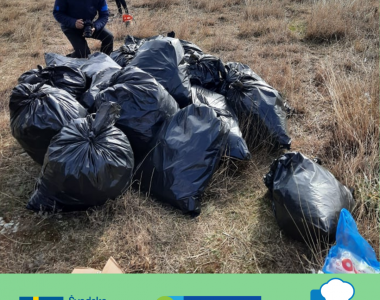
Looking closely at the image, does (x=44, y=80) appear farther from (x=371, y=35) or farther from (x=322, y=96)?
(x=371, y=35)

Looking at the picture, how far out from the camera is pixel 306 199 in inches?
78.7

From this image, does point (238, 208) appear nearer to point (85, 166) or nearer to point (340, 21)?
point (85, 166)

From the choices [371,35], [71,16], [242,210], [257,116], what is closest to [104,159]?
[242,210]

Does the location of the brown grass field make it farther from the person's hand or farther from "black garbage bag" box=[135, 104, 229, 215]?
the person's hand

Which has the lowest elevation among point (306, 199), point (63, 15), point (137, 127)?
point (306, 199)

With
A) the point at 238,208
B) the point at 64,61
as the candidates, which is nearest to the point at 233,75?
the point at 238,208

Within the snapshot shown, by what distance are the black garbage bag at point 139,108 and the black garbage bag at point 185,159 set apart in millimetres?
Result: 91

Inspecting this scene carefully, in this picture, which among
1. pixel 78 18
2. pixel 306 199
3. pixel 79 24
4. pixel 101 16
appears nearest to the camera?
pixel 306 199

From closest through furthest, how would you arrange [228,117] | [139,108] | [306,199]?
[306,199] → [139,108] → [228,117]

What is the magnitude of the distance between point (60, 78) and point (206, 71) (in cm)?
127

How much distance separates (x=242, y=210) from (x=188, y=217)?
365 mm

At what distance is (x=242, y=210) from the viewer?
2.33 meters

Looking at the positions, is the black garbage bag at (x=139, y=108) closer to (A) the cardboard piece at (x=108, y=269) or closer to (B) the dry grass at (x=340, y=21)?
(A) the cardboard piece at (x=108, y=269)

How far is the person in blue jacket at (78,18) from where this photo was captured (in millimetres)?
4141
